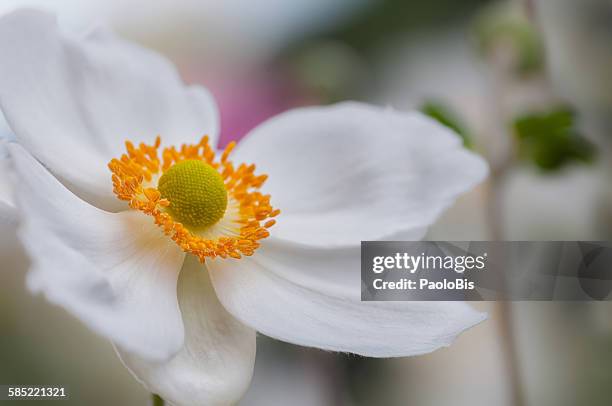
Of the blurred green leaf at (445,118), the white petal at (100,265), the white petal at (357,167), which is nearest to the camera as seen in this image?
the white petal at (100,265)

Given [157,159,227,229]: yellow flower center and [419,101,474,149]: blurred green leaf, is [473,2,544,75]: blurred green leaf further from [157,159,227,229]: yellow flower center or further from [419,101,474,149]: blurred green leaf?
[157,159,227,229]: yellow flower center

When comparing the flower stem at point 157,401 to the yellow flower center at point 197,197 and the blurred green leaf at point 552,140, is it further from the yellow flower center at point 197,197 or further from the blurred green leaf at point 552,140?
the blurred green leaf at point 552,140

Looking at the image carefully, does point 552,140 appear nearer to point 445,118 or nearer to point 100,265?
point 445,118

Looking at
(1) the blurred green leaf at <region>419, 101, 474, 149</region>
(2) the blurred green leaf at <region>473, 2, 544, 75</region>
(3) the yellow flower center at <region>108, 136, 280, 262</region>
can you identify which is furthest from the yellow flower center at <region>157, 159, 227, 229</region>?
(2) the blurred green leaf at <region>473, 2, 544, 75</region>

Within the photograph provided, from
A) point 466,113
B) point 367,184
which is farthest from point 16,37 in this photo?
point 466,113

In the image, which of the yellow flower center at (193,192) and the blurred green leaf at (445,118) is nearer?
the yellow flower center at (193,192)

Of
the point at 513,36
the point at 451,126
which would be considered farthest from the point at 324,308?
the point at 513,36

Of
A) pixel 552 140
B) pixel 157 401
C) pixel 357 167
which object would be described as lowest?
pixel 157 401

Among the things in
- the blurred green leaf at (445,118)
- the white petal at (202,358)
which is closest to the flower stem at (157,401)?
the white petal at (202,358)
